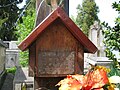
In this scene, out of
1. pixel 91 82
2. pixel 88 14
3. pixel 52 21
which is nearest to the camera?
pixel 91 82

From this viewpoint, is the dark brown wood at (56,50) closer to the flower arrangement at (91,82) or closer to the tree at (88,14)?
the flower arrangement at (91,82)

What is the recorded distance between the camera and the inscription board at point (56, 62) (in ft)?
6.83

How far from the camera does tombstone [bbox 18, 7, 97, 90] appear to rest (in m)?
2.07

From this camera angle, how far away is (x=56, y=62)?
209 centimetres

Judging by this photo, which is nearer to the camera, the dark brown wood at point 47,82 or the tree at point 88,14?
the dark brown wood at point 47,82

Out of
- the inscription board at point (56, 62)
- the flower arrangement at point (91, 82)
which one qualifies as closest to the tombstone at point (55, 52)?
the inscription board at point (56, 62)

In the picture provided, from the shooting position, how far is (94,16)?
125ft

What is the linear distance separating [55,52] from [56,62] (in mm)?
80

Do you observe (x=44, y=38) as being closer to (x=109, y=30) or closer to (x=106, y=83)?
(x=109, y=30)

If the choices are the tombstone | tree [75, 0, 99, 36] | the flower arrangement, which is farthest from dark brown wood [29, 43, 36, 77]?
tree [75, 0, 99, 36]

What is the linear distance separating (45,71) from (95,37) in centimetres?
1899

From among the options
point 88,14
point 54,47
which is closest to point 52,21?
point 54,47

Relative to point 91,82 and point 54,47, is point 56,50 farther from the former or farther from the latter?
point 91,82

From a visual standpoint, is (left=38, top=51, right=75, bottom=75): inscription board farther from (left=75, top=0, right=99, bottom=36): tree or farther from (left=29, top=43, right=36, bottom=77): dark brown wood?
(left=75, top=0, right=99, bottom=36): tree
